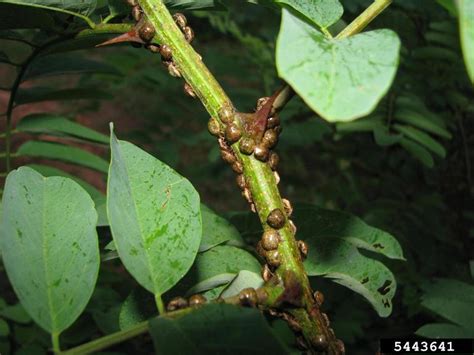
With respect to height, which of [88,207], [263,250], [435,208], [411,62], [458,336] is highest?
[88,207]

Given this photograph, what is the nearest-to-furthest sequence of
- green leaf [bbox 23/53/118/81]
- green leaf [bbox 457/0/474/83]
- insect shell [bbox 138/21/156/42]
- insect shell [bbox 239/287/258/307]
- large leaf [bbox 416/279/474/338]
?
green leaf [bbox 457/0/474/83] < insect shell [bbox 239/287/258/307] < insect shell [bbox 138/21/156/42] < large leaf [bbox 416/279/474/338] < green leaf [bbox 23/53/118/81]

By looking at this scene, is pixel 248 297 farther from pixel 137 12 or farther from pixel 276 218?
pixel 137 12

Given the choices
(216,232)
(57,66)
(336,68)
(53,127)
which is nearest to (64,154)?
(53,127)

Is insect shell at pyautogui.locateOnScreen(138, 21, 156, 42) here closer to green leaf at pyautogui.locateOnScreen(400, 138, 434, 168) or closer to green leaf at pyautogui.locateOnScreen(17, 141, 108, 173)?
green leaf at pyautogui.locateOnScreen(17, 141, 108, 173)

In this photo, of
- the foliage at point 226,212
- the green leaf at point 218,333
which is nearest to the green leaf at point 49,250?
the foliage at point 226,212

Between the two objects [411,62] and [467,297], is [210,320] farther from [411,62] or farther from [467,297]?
[411,62]

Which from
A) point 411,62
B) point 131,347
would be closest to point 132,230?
point 131,347

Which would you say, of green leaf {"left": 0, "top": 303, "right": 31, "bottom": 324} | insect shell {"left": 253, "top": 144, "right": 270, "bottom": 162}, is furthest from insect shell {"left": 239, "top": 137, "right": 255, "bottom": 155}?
green leaf {"left": 0, "top": 303, "right": 31, "bottom": 324}
